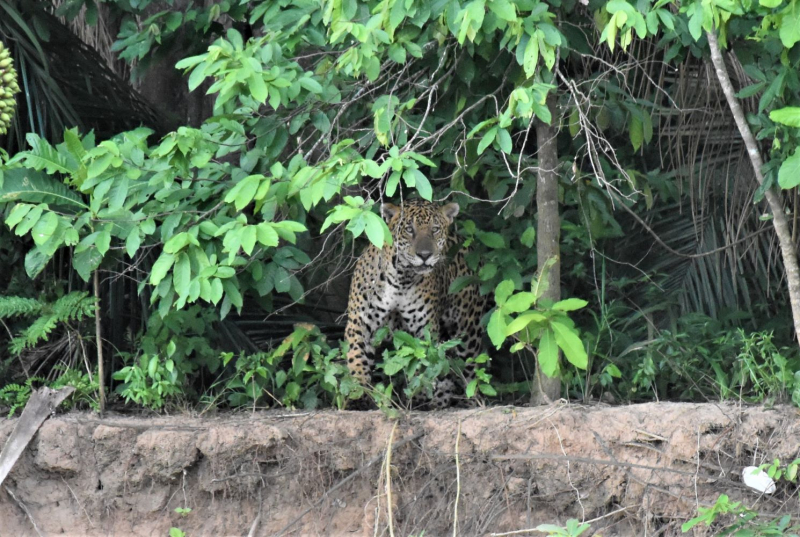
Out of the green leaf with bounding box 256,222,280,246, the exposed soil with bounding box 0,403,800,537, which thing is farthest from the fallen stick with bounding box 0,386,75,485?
the green leaf with bounding box 256,222,280,246

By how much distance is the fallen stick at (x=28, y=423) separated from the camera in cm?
575

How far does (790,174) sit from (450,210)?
336cm

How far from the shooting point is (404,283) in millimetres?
7453

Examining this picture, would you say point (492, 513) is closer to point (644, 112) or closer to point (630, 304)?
point (644, 112)

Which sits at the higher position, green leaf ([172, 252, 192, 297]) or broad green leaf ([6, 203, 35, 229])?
broad green leaf ([6, 203, 35, 229])

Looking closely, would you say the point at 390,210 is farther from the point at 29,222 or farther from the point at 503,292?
the point at 29,222

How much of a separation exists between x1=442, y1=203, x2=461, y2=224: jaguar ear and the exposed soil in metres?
1.98

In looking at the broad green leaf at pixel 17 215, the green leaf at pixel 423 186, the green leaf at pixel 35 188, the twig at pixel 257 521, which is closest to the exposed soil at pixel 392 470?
the twig at pixel 257 521

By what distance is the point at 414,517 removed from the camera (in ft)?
18.5

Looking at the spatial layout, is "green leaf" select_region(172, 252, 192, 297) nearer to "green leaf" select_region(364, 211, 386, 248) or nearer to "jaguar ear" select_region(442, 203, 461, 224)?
"green leaf" select_region(364, 211, 386, 248)

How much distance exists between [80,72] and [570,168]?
11.1 feet

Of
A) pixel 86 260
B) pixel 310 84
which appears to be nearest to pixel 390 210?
pixel 310 84

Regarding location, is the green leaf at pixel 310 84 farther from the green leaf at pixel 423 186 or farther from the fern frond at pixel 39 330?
the fern frond at pixel 39 330

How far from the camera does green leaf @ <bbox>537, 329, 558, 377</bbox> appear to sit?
5.20 meters
